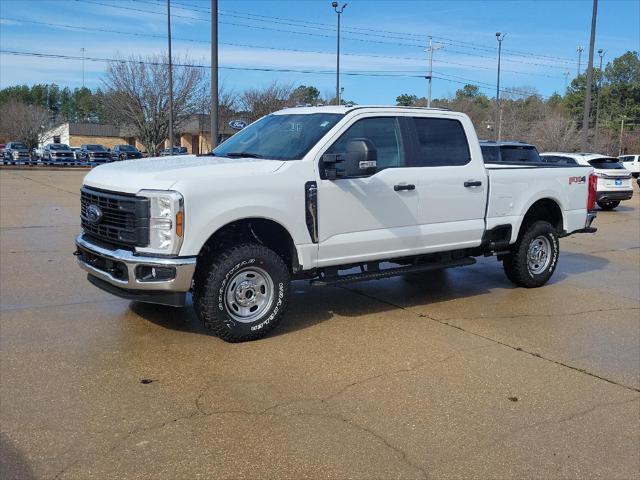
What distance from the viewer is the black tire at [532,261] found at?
7.89m

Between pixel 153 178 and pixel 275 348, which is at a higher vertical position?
pixel 153 178

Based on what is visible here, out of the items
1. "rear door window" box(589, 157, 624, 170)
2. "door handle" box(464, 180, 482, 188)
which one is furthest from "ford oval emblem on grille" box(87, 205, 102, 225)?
"rear door window" box(589, 157, 624, 170)

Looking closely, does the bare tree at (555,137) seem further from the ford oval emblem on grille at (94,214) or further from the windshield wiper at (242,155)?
the ford oval emblem on grille at (94,214)

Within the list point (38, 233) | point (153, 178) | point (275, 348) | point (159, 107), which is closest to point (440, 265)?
point (275, 348)

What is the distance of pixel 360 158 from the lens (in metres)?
5.73

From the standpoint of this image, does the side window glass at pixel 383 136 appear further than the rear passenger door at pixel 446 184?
No

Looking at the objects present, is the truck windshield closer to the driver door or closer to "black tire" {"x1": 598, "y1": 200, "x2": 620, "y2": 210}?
the driver door

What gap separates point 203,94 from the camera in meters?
41.7

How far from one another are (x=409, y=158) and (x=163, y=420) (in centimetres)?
376

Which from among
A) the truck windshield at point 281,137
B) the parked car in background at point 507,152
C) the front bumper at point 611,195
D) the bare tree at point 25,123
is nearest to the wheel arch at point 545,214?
the truck windshield at point 281,137

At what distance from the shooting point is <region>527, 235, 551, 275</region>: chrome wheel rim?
8.05 m

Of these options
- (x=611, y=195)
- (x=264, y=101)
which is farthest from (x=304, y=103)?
(x=611, y=195)

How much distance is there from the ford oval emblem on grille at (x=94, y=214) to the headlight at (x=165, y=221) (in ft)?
2.14

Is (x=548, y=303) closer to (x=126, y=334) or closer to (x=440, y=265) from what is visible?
(x=440, y=265)
